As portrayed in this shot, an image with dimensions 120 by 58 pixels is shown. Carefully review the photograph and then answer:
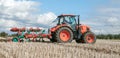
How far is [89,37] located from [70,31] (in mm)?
1534

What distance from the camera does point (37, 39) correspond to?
23766 millimetres

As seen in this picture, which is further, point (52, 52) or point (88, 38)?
point (88, 38)

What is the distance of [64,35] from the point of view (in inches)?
853

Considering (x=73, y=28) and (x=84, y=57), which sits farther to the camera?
(x=73, y=28)

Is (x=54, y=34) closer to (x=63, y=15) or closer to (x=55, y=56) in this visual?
(x=63, y=15)

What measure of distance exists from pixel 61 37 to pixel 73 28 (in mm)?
1198

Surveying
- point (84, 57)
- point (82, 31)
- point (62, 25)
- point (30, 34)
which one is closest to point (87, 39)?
point (82, 31)

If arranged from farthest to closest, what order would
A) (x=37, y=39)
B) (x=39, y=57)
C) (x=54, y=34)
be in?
(x=37, y=39) → (x=54, y=34) → (x=39, y=57)

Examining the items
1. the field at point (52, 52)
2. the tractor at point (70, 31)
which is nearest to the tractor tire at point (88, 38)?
the tractor at point (70, 31)

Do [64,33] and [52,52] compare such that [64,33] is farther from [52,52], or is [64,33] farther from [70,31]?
[52,52]

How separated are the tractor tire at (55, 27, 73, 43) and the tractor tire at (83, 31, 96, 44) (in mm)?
973

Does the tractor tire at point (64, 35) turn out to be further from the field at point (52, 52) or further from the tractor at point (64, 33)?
the field at point (52, 52)

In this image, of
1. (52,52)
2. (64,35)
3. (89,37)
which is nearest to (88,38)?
(89,37)

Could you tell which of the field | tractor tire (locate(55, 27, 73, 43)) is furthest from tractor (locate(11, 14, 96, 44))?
the field
